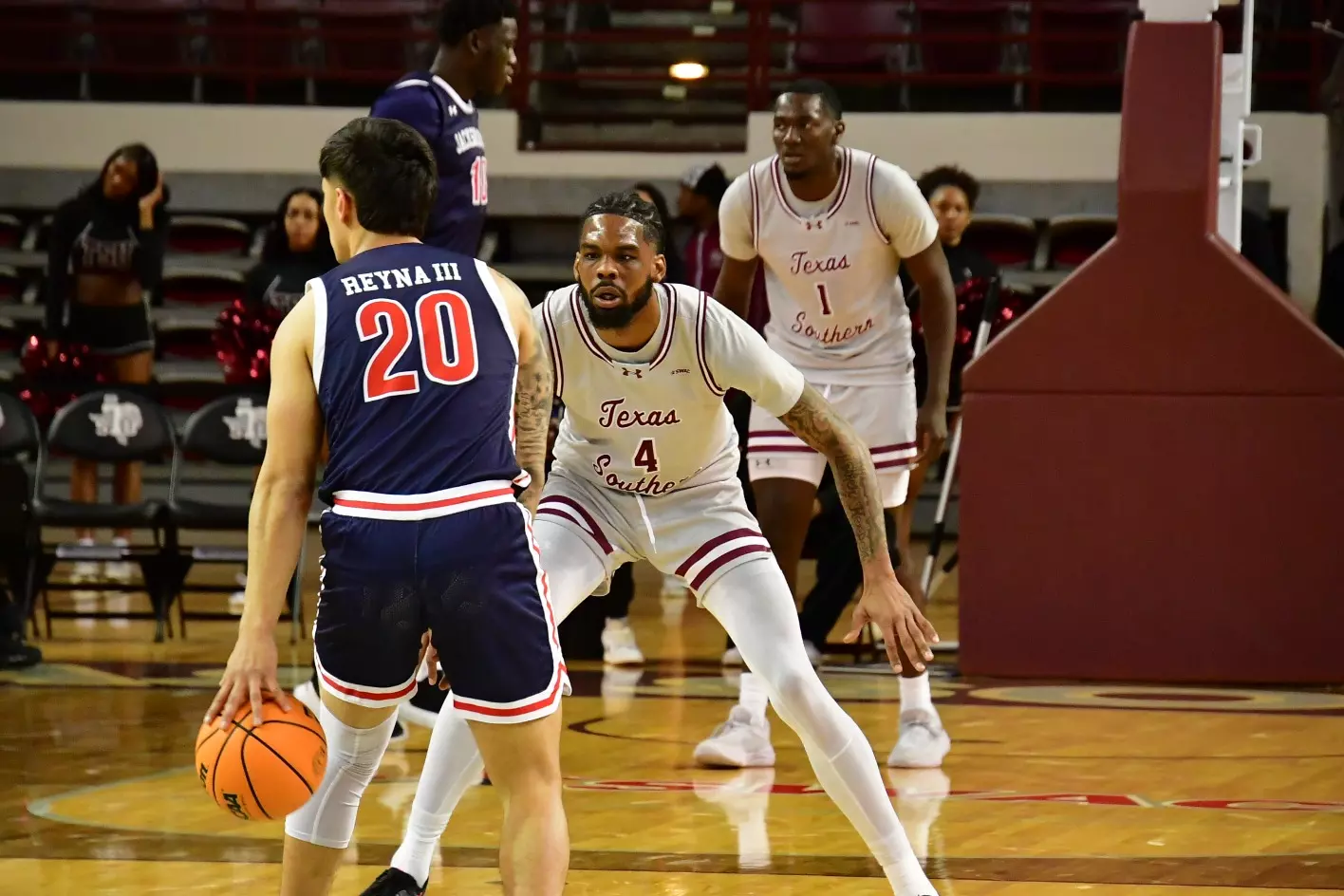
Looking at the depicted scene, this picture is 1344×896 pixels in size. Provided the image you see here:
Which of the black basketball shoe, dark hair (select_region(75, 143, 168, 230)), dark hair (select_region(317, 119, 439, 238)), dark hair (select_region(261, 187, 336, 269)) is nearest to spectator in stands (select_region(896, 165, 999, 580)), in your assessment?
dark hair (select_region(261, 187, 336, 269))

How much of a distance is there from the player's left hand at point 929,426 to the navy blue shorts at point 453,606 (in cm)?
327

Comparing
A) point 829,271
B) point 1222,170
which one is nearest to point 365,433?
point 829,271

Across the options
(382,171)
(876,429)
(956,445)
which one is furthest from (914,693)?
(382,171)

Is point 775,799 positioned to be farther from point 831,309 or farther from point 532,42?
point 532,42

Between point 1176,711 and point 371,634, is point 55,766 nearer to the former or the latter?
point 371,634

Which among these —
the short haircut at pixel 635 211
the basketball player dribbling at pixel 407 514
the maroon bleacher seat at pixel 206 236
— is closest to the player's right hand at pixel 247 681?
the basketball player dribbling at pixel 407 514

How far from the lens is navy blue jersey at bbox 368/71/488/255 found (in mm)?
5770

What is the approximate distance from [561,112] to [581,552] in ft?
36.8

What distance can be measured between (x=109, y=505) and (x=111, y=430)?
360 mm

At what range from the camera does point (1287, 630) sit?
27.2ft

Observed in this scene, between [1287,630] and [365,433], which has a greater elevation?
[365,433]

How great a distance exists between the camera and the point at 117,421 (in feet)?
32.7

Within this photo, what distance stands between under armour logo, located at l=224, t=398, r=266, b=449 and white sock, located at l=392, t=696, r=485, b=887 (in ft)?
18.1

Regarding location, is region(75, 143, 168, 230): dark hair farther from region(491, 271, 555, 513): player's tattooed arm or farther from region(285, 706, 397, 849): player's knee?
region(285, 706, 397, 849): player's knee
